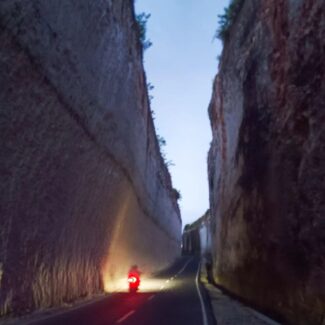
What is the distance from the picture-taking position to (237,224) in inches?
868

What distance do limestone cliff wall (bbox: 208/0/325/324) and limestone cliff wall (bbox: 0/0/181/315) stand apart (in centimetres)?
606

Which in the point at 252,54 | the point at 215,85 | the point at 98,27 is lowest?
the point at 252,54

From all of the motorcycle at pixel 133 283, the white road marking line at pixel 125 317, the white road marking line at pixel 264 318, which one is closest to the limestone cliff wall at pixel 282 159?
the white road marking line at pixel 264 318

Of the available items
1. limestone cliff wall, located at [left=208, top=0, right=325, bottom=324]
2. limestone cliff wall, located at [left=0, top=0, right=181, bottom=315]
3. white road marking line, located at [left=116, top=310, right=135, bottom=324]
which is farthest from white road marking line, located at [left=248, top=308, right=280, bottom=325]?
limestone cliff wall, located at [left=0, top=0, right=181, bottom=315]

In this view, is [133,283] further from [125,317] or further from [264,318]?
[264,318]

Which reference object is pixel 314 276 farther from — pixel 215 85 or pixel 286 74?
pixel 215 85

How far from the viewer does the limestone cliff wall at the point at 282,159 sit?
10.8m

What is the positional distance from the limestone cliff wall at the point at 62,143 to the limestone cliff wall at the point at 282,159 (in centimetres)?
606

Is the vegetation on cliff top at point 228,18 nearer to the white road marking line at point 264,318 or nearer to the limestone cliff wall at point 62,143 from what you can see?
the limestone cliff wall at point 62,143

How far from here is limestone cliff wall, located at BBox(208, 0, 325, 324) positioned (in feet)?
35.6

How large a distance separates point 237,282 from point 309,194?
1153 cm

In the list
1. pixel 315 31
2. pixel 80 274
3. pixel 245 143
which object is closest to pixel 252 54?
pixel 245 143

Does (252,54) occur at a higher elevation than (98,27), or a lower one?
lower

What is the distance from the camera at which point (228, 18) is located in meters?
25.0
